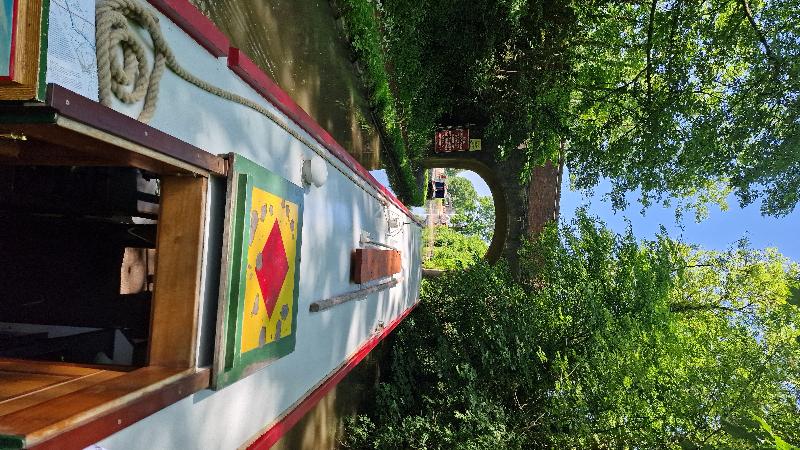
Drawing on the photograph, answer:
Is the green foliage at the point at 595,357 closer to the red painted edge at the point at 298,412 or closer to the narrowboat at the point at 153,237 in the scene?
the red painted edge at the point at 298,412

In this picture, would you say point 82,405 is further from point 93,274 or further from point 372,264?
point 372,264

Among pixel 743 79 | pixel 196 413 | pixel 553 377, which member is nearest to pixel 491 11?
pixel 743 79

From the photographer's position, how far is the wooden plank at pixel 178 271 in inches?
76.5

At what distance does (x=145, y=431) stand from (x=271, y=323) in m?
0.92

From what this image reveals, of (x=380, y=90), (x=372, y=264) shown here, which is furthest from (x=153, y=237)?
(x=380, y=90)

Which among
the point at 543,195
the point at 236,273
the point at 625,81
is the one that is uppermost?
the point at 625,81

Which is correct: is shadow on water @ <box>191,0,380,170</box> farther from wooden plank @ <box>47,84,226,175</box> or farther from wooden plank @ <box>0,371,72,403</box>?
wooden plank @ <box>0,371,72,403</box>

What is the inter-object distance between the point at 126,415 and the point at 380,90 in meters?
7.06

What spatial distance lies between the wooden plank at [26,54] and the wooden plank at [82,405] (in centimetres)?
82

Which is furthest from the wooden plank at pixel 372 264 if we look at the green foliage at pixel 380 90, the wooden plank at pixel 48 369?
the wooden plank at pixel 48 369

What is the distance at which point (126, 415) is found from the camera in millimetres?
1552

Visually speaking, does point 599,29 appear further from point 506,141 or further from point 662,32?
point 506,141

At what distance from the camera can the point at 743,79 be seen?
8.55 m

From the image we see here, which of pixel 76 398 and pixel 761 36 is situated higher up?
pixel 761 36
